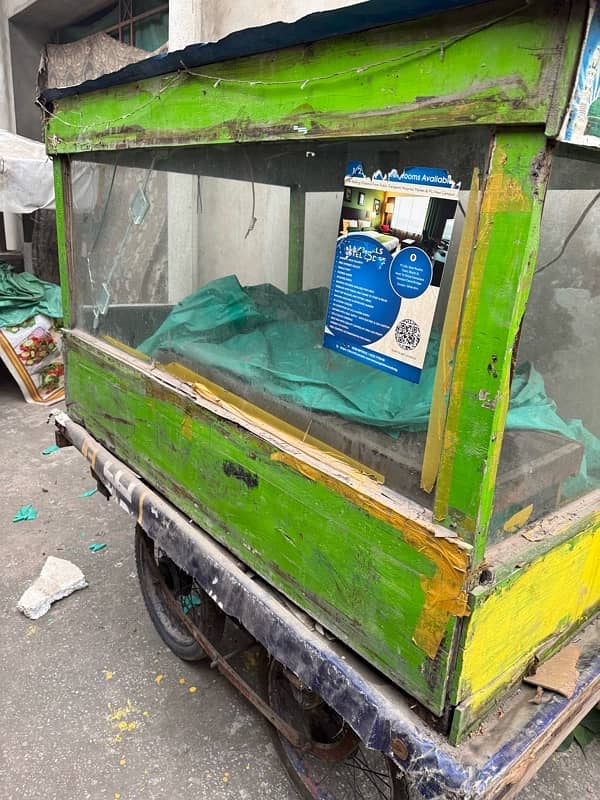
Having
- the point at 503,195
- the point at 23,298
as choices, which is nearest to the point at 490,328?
the point at 503,195

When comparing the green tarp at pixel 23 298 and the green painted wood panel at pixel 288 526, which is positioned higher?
the green painted wood panel at pixel 288 526

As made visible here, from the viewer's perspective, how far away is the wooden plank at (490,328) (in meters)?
1.01

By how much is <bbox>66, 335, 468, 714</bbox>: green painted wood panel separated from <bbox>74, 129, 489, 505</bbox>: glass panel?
14 centimetres

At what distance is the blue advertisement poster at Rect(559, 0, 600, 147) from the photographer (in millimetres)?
896

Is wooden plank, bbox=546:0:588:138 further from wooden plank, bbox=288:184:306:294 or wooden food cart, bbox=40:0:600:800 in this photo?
wooden plank, bbox=288:184:306:294

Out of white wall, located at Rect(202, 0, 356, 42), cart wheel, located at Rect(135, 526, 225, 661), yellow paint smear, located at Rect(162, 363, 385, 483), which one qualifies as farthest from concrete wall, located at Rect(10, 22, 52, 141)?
yellow paint smear, located at Rect(162, 363, 385, 483)

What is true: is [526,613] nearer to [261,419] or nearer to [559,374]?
[559,374]

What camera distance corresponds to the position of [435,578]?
1.25 metres

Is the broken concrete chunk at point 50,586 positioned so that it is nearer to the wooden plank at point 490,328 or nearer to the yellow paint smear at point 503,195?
the wooden plank at point 490,328

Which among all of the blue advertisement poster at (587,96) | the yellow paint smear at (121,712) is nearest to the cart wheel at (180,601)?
the yellow paint smear at (121,712)

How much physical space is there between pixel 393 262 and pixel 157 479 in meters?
1.44

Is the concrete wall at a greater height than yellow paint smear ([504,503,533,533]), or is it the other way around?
the concrete wall

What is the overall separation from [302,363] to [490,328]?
92 cm

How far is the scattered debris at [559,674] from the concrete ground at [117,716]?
90 cm
